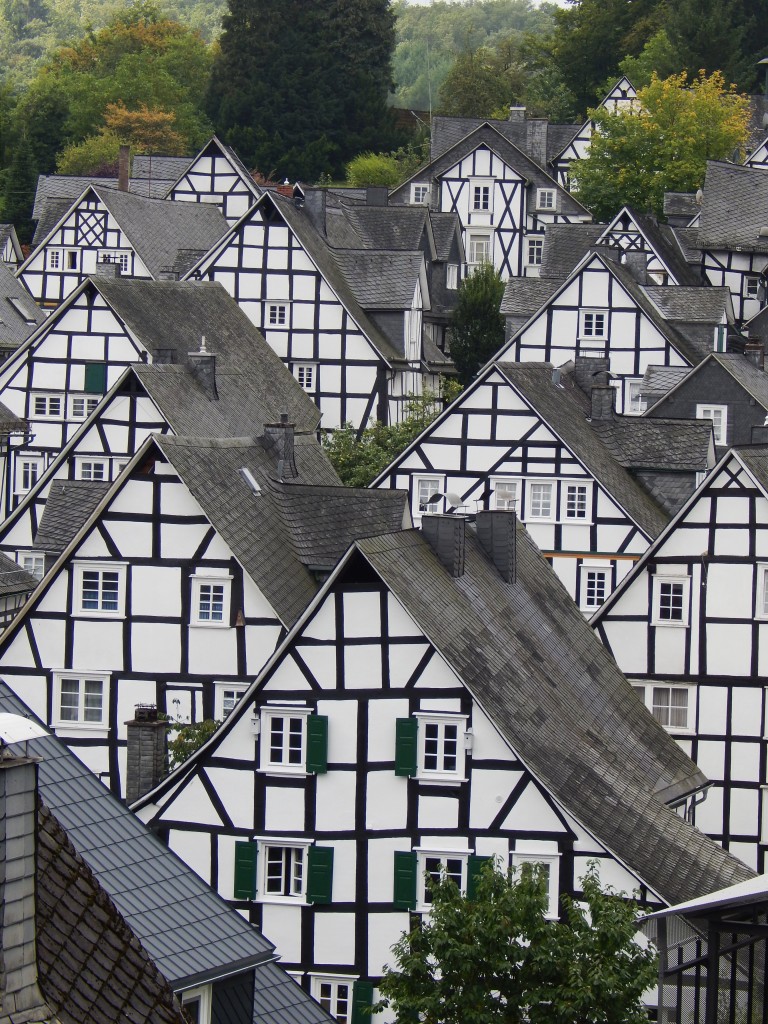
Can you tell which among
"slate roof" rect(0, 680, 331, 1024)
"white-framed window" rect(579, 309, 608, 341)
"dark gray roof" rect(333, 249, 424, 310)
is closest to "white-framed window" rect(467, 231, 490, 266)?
"dark gray roof" rect(333, 249, 424, 310)

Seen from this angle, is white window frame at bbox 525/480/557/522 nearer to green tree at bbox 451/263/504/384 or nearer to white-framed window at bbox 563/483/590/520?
white-framed window at bbox 563/483/590/520

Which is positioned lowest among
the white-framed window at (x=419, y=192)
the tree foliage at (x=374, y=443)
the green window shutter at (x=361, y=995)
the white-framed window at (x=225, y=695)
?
the green window shutter at (x=361, y=995)

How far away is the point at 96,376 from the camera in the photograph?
54.7 meters

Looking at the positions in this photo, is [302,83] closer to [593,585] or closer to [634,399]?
[634,399]

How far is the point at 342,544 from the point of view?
39.1 m

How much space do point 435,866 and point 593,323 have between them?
104 feet

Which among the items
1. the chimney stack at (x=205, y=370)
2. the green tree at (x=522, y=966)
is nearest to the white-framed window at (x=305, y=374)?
the chimney stack at (x=205, y=370)

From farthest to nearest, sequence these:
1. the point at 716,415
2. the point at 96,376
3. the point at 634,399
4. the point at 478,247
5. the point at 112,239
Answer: the point at 478,247
the point at 112,239
the point at 634,399
the point at 96,376
the point at 716,415

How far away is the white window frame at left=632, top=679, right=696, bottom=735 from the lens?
124 ft

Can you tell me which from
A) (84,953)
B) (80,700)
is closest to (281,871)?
(80,700)

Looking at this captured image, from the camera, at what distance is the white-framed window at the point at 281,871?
30103mm

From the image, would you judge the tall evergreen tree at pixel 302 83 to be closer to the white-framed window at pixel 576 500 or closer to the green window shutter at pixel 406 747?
the white-framed window at pixel 576 500

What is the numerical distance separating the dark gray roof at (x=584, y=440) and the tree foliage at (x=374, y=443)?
187 inches

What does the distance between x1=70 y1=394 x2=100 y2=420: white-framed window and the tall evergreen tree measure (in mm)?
43774
